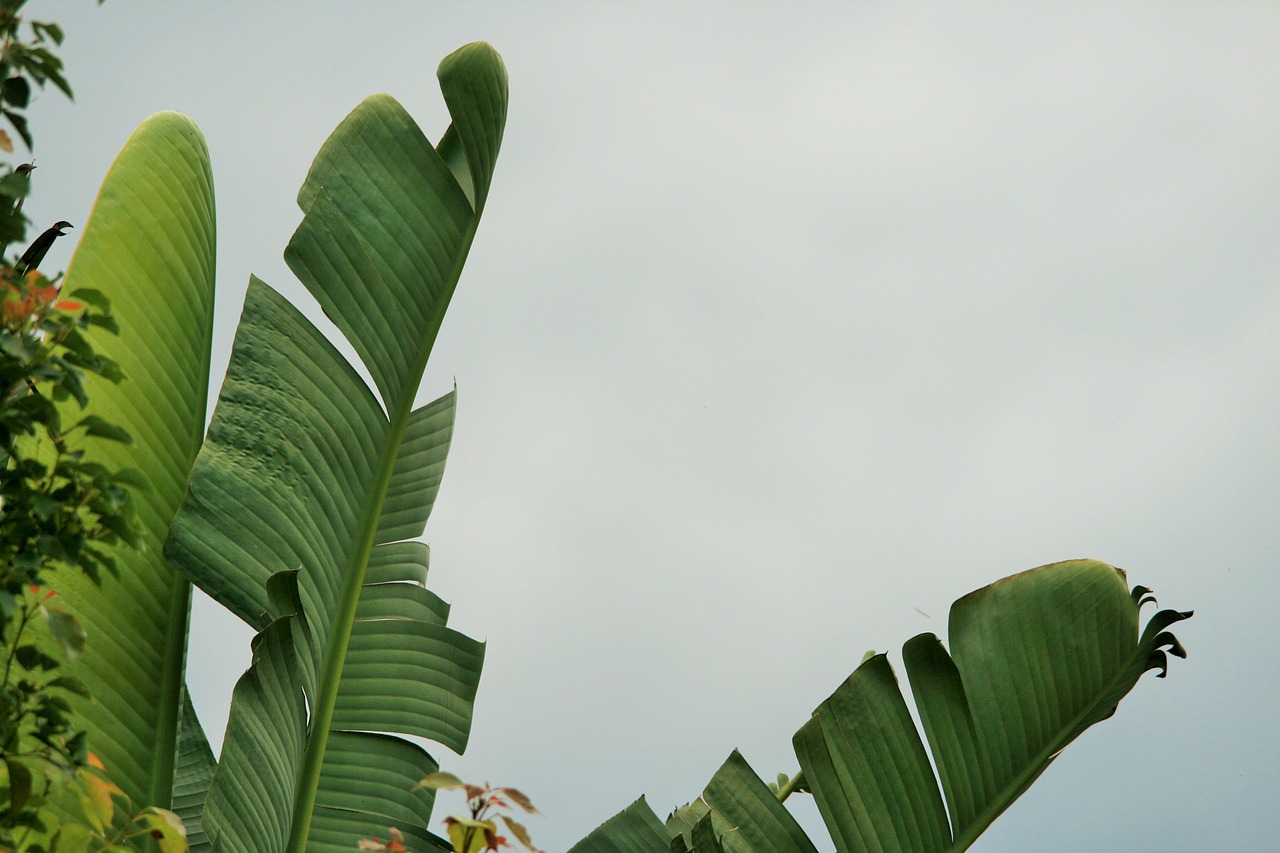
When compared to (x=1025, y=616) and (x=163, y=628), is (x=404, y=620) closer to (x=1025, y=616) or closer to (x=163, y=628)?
(x=163, y=628)

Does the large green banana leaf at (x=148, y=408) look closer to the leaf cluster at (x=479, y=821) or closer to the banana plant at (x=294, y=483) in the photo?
the banana plant at (x=294, y=483)

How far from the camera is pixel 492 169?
1.94 metres

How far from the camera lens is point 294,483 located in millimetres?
1703

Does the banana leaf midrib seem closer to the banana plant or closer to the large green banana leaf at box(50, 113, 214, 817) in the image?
the banana plant

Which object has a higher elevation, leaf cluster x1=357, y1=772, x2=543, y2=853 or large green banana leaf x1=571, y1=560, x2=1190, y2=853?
large green banana leaf x1=571, y1=560, x2=1190, y2=853

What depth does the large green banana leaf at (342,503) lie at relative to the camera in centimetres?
157

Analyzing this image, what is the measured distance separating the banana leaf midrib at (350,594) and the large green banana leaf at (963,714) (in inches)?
19.4

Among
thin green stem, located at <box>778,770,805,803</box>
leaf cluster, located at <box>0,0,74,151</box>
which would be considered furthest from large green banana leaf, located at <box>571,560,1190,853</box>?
leaf cluster, located at <box>0,0,74,151</box>

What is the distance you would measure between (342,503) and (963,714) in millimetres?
1136

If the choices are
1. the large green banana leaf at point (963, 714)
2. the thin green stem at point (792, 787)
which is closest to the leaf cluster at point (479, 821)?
the large green banana leaf at point (963, 714)

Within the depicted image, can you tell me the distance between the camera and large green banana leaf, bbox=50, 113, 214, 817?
163 cm

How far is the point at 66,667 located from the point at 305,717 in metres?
0.36

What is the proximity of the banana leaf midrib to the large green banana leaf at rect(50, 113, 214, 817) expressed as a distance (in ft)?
0.71

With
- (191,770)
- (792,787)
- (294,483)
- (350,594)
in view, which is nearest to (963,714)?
(792,787)
